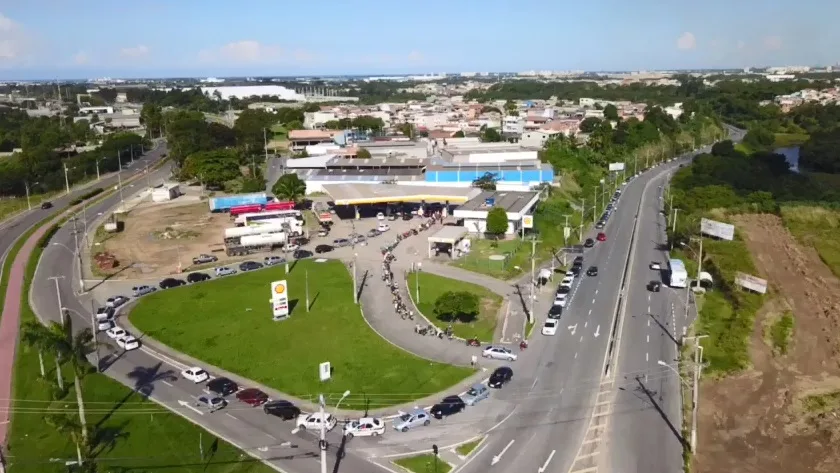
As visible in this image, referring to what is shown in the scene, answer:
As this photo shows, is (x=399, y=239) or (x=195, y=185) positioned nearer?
(x=399, y=239)

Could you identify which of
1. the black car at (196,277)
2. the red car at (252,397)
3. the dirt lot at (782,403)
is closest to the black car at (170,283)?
the black car at (196,277)

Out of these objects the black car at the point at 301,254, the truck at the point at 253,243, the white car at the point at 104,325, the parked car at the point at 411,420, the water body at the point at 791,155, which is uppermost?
the water body at the point at 791,155

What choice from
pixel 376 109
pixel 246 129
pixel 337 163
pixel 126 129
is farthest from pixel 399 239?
pixel 376 109

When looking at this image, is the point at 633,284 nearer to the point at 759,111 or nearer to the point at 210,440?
the point at 210,440

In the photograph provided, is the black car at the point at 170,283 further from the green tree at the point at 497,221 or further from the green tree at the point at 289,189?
the green tree at the point at 497,221

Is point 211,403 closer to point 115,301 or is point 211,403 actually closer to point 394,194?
point 115,301

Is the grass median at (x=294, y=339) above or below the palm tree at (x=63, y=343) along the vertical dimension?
below
